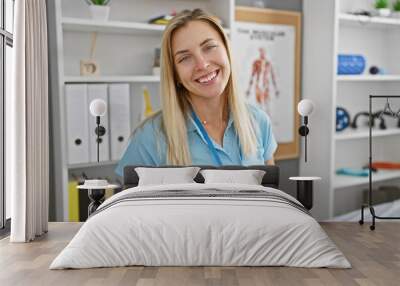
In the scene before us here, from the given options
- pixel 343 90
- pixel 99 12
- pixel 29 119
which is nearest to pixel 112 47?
pixel 99 12

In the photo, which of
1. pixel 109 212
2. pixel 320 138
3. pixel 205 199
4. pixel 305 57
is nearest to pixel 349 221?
pixel 320 138

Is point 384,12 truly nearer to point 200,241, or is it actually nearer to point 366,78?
point 366,78

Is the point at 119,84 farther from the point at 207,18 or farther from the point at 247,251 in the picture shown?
the point at 247,251

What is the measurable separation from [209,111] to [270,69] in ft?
3.07

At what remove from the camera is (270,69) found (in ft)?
19.1

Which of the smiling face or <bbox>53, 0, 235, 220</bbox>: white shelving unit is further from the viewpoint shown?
the smiling face

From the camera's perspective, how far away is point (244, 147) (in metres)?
5.19

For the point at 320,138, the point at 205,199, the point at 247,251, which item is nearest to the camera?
the point at 247,251

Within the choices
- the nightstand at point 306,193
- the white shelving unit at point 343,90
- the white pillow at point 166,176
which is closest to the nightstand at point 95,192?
the white pillow at point 166,176

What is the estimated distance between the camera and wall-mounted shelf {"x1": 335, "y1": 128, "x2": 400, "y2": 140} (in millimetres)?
5875

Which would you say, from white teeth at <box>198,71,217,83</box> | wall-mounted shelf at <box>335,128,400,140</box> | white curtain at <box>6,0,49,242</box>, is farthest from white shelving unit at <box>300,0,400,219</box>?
white curtain at <box>6,0,49,242</box>

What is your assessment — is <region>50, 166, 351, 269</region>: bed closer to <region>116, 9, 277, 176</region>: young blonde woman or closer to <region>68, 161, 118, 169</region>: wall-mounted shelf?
<region>68, 161, 118, 169</region>: wall-mounted shelf

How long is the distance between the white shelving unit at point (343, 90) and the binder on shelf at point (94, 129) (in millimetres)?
1997

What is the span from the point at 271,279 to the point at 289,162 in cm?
278
